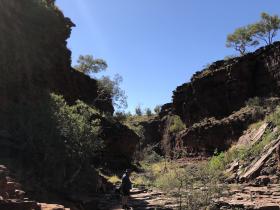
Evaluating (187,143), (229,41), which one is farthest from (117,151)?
(229,41)

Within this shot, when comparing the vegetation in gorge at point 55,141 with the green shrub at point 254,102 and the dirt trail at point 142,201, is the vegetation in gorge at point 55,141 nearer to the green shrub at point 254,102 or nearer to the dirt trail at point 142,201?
the dirt trail at point 142,201

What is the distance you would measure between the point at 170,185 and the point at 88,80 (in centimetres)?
2697

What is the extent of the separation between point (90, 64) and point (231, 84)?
23148 mm

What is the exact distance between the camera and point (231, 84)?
45.8 m

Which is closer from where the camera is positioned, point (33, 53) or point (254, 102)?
point (33, 53)

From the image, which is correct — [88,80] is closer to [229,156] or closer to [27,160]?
[229,156]

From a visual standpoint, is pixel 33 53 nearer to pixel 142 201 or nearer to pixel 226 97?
pixel 142 201

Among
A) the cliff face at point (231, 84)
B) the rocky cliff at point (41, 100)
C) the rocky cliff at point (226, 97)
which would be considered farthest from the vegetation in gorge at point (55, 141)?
the cliff face at point (231, 84)

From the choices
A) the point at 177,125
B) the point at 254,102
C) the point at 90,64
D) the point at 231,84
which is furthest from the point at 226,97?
the point at 90,64

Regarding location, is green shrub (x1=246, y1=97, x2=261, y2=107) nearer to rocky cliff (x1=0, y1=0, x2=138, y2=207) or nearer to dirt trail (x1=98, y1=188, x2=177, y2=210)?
rocky cliff (x1=0, y1=0, x2=138, y2=207)

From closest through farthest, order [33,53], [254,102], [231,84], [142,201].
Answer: [142,201]
[33,53]
[254,102]
[231,84]

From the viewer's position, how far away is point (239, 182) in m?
21.4

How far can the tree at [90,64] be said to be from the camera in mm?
60828

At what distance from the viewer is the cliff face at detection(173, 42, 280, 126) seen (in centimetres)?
4297
